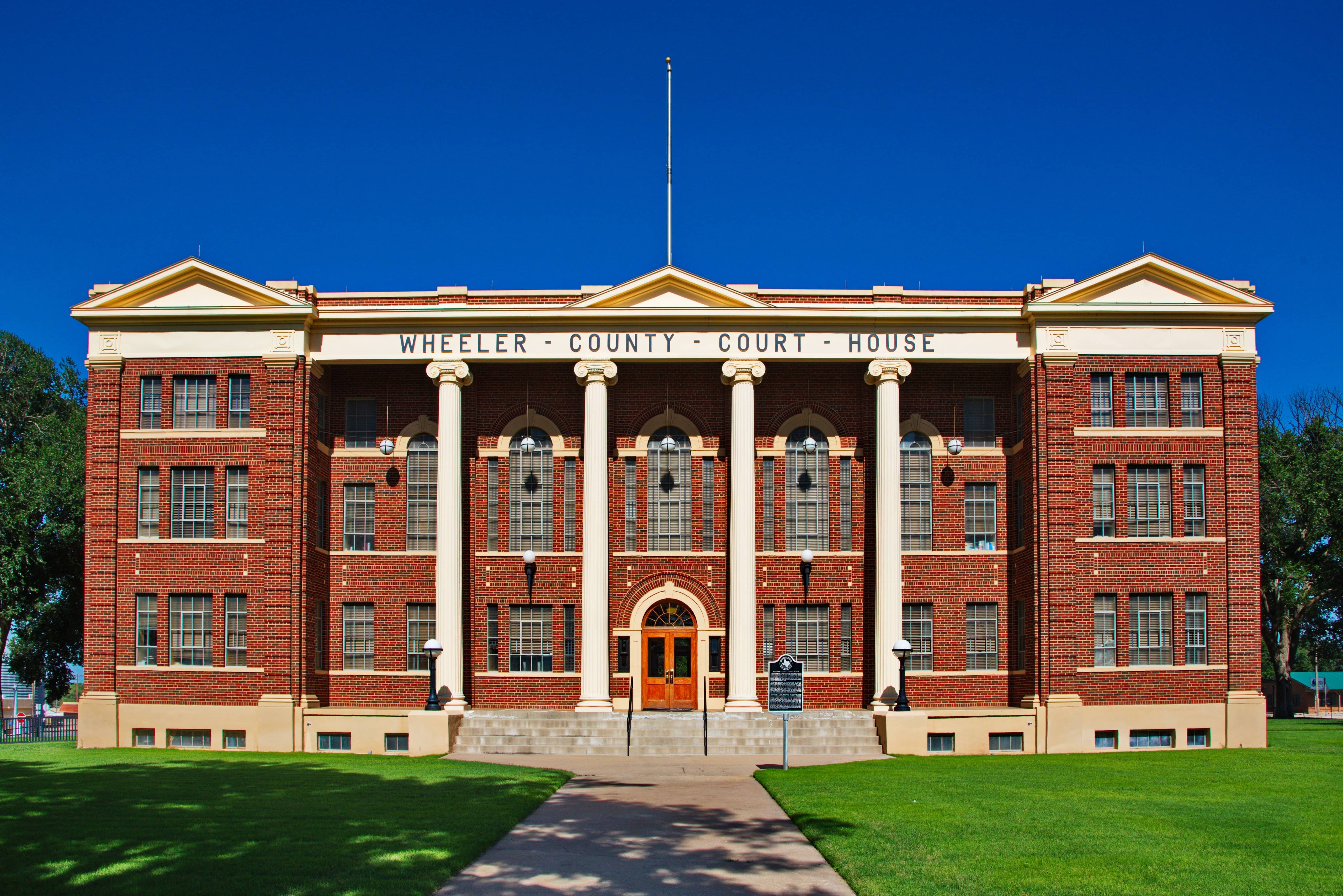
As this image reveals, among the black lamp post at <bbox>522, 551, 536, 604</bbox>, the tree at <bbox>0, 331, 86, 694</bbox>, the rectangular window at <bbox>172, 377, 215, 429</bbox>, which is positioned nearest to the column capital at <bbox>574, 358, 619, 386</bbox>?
the black lamp post at <bbox>522, 551, 536, 604</bbox>

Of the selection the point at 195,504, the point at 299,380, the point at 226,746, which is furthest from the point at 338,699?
the point at 299,380

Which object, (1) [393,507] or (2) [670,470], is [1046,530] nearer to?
(2) [670,470]

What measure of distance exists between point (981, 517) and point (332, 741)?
17.6m

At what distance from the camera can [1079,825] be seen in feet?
53.2

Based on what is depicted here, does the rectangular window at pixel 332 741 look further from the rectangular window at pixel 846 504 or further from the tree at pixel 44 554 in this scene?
the tree at pixel 44 554

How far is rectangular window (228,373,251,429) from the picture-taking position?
32344 millimetres

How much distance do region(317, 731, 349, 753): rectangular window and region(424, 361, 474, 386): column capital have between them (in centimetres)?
908

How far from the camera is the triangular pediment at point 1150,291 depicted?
31.7m

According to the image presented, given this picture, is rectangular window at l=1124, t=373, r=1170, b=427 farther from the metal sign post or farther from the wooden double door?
the wooden double door

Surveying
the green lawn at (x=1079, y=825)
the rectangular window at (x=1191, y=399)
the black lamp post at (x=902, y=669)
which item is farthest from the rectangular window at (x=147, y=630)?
the rectangular window at (x=1191, y=399)

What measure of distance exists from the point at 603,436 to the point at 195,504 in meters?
10.5

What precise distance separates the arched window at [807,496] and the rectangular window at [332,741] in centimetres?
1223

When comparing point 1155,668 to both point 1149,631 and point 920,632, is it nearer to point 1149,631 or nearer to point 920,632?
point 1149,631

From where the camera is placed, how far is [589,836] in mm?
16062
